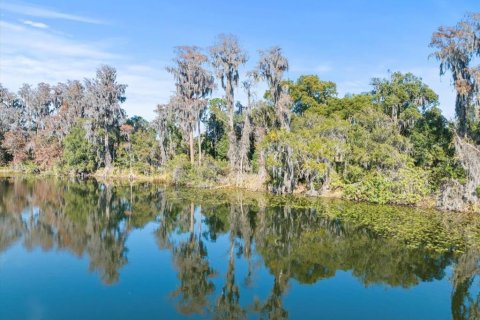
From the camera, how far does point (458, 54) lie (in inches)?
1009

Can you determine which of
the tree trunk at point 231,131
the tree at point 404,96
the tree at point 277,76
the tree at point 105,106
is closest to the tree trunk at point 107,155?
the tree at point 105,106

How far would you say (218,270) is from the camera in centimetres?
1429

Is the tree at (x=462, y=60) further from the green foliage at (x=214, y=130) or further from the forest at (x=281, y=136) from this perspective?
the green foliage at (x=214, y=130)

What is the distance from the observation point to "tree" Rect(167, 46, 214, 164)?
1654 inches

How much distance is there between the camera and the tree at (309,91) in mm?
44375

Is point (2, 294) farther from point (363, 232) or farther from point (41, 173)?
point (41, 173)

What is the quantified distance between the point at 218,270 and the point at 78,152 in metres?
41.1

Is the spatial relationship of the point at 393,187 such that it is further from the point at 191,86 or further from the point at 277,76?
the point at 191,86

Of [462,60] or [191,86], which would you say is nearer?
[462,60]

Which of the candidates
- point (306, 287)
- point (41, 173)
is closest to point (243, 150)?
point (306, 287)

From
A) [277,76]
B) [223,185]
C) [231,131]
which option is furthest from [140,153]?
[277,76]

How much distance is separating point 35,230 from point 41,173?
38194 mm

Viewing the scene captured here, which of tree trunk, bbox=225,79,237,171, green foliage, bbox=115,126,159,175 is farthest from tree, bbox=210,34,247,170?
green foliage, bbox=115,126,159,175

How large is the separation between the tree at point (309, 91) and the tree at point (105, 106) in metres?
22.9
